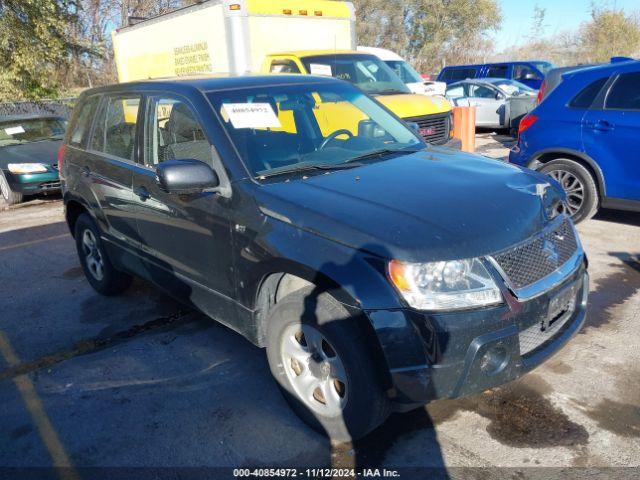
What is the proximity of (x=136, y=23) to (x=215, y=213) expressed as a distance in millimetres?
9713

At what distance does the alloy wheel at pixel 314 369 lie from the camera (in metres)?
2.80

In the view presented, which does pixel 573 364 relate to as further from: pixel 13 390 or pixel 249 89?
pixel 13 390

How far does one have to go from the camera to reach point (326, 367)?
284 cm

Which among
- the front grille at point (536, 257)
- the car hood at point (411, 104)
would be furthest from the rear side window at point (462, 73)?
the front grille at point (536, 257)

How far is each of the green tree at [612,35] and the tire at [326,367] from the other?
109 ft

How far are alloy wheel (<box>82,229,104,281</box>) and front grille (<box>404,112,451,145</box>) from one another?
5.19 metres

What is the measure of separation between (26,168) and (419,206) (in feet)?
28.2

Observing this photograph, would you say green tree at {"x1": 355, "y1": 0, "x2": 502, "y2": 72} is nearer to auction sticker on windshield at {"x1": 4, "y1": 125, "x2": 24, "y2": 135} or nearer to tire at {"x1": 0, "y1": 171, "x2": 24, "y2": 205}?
auction sticker on windshield at {"x1": 4, "y1": 125, "x2": 24, "y2": 135}

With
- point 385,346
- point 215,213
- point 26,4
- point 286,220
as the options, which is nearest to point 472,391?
point 385,346

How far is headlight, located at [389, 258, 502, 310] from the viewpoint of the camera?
244 cm

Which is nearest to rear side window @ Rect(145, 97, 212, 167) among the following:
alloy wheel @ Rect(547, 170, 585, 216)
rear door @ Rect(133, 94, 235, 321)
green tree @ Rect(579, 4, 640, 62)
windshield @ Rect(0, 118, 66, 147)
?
rear door @ Rect(133, 94, 235, 321)

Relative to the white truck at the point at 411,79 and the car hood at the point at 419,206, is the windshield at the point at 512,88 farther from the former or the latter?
the car hood at the point at 419,206

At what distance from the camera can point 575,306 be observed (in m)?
3.05

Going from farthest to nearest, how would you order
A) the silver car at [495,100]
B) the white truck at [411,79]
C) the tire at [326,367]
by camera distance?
1. the silver car at [495,100]
2. the white truck at [411,79]
3. the tire at [326,367]
